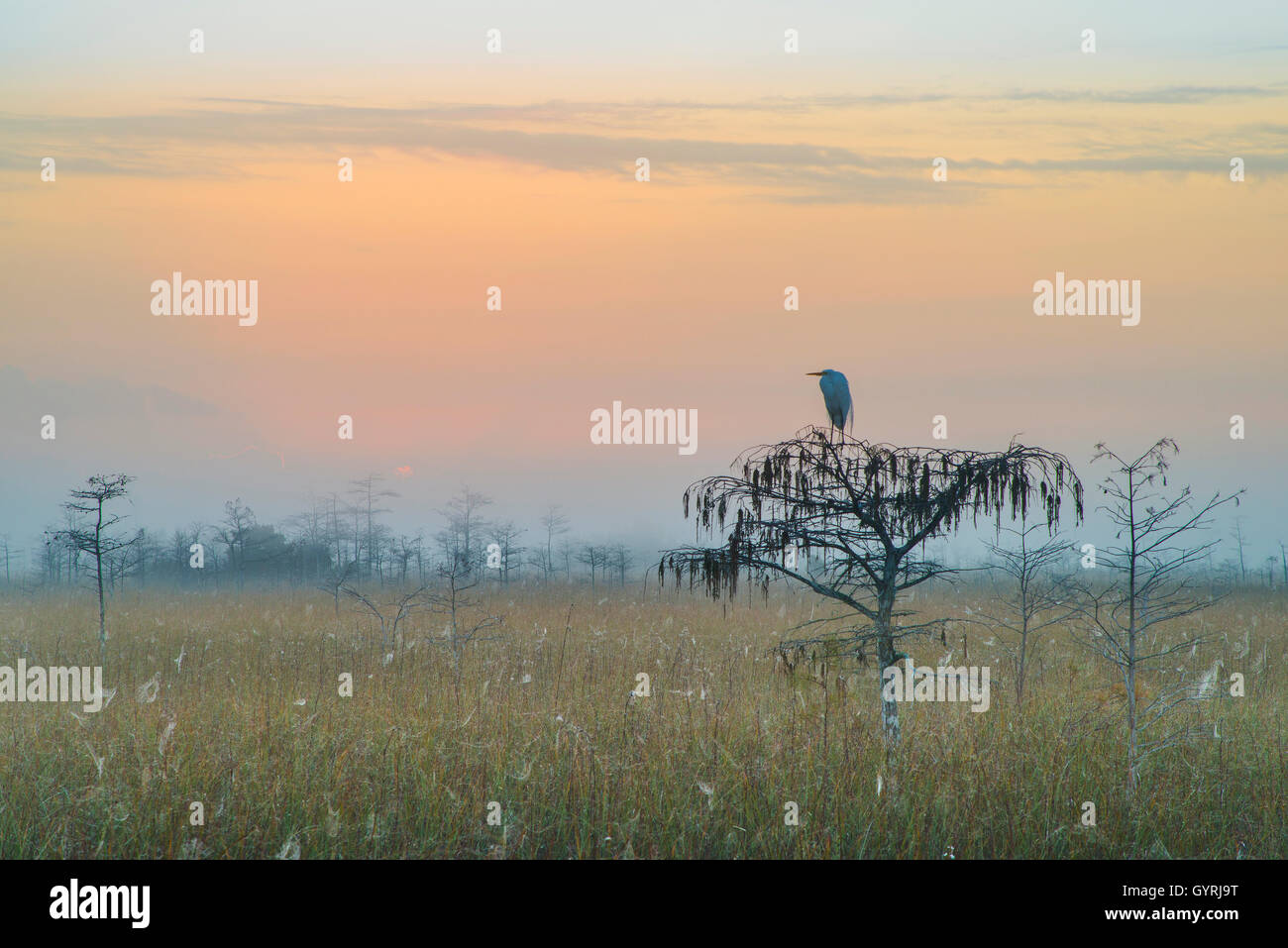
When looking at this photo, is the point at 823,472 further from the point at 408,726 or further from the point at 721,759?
the point at 408,726

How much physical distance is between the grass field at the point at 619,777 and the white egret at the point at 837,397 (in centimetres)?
226

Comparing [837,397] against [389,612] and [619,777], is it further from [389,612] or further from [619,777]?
[389,612]

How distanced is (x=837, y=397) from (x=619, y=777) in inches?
148

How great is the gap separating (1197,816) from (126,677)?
1279 centimetres

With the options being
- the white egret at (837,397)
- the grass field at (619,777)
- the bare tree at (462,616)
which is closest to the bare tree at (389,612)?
the bare tree at (462,616)

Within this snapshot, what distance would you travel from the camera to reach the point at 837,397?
8461 millimetres

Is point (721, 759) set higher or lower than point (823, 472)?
lower

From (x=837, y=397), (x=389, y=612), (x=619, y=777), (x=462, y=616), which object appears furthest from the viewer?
(x=389, y=612)

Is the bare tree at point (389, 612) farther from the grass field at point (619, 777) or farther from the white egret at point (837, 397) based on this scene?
the white egret at point (837, 397)

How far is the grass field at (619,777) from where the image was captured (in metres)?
6.27

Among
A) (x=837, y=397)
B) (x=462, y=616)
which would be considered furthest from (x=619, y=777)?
(x=462, y=616)
